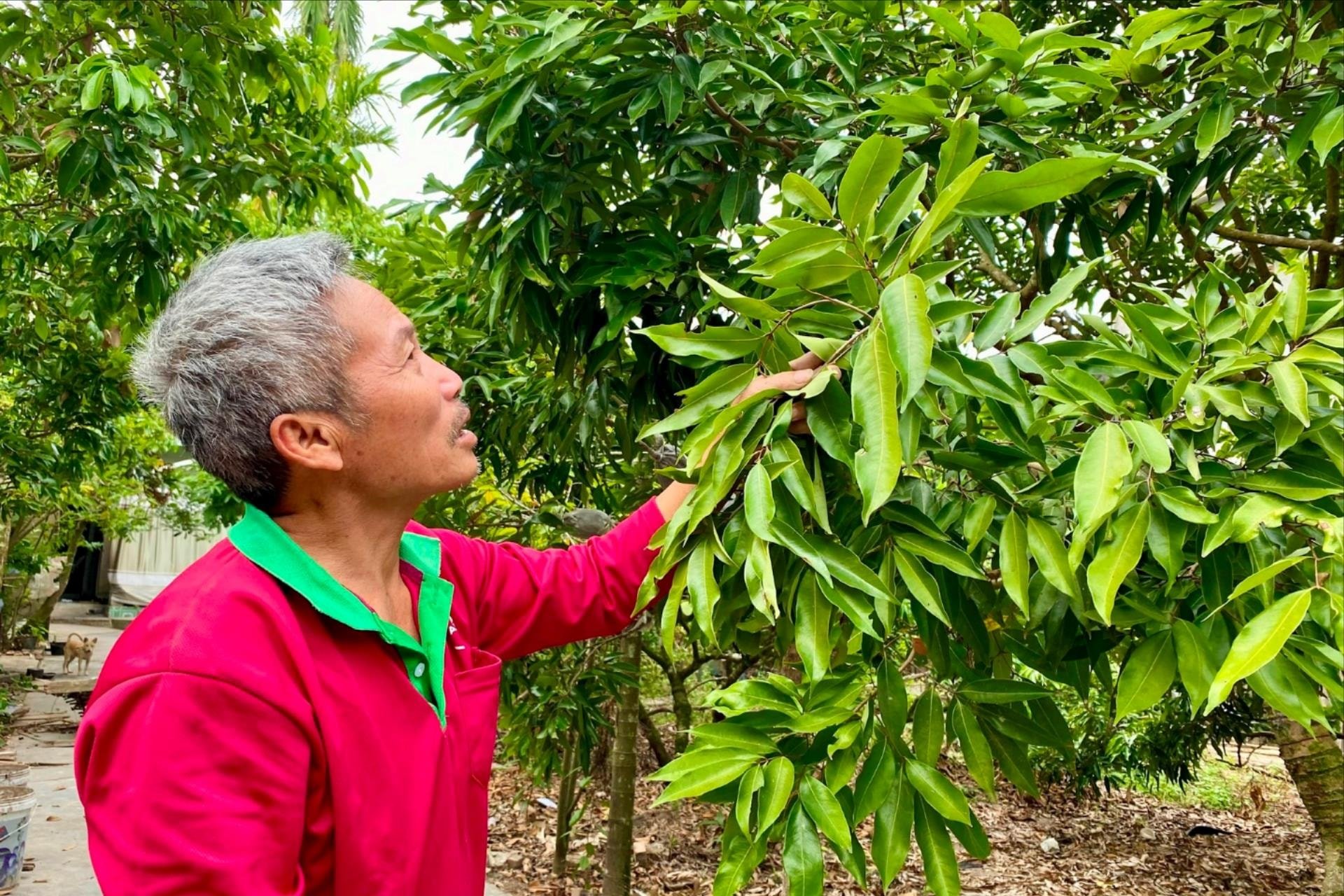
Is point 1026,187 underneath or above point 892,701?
above

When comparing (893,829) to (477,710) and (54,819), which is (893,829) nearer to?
(477,710)

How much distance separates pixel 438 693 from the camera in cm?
122

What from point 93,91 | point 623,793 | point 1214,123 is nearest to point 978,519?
point 1214,123

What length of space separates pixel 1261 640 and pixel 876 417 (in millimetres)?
326

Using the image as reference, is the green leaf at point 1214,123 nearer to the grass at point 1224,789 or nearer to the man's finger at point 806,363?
the man's finger at point 806,363

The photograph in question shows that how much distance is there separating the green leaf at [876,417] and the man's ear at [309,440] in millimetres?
638

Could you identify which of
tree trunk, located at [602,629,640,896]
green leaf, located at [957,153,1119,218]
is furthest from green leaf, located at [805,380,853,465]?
tree trunk, located at [602,629,640,896]

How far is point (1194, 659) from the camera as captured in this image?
885 mm

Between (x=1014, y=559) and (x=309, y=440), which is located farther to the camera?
(x=309, y=440)

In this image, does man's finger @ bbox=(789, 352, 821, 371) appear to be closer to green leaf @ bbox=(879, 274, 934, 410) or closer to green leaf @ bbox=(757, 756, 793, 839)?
green leaf @ bbox=(879, 274, 934, 410)

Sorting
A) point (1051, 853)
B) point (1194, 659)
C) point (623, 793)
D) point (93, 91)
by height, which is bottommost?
point (1051, 853)

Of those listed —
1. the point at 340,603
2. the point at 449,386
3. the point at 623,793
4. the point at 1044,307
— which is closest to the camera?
the point at 1044,307

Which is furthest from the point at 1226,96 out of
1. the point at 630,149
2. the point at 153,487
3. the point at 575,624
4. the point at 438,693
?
the point at 153,487

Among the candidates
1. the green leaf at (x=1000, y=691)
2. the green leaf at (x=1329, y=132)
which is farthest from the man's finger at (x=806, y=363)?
the green leaf at (x=1329, y=132)
